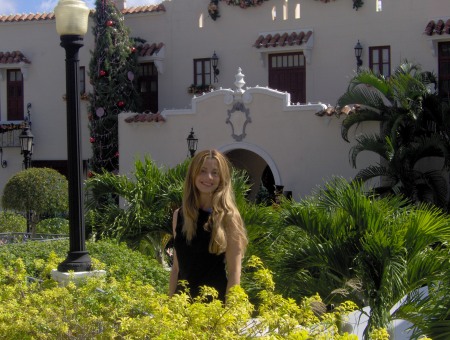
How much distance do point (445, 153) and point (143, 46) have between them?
10145 millimetres

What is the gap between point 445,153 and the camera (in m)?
17.1

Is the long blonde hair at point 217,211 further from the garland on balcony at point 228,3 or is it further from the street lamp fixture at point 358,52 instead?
the garland on balcony at point 228,3

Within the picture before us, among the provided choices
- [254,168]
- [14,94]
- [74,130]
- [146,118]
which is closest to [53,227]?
[146,118]

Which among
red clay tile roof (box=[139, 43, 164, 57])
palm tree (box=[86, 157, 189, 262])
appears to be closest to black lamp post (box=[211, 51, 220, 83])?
red clay tile roof (box=[139, 43, 164, 57])

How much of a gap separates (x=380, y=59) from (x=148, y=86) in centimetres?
700

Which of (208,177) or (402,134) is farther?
(402,134)

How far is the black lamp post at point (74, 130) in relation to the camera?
7.84 meters

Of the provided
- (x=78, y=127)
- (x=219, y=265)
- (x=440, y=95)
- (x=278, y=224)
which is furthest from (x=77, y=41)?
(x=440, y=95)

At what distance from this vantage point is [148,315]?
15.6ft

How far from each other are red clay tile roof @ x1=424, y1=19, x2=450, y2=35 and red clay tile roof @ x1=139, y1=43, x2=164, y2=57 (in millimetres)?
7645

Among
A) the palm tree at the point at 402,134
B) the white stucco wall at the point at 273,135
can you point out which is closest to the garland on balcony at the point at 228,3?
the white stucco wall at the point at 273,135

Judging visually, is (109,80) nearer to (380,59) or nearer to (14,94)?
(14,94)

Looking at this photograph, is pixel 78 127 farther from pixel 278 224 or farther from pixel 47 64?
pixel 47 64

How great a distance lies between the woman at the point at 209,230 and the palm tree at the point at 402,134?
12008 millimetres
